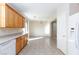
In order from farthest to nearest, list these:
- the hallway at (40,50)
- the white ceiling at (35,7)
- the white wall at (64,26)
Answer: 1. the white ceiling at (35,7)
2. the hallway at (40,50)
3. the white wall at (64,26)

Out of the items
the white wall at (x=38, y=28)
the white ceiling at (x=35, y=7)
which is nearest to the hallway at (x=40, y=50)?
the white ceiling at (x=35, y=7)

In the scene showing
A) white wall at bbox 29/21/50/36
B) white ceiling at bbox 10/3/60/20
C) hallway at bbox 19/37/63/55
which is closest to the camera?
hallway at bbox 19/37/63/55

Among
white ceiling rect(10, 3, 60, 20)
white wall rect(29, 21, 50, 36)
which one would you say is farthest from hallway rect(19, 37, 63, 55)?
white wall rect(29, 21, 50, 36)

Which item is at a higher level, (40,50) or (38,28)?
(38,28)

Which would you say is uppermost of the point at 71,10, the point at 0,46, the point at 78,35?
the point at 71,10

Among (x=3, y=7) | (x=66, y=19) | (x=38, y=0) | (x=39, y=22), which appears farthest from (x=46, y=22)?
(x=38, y=0)

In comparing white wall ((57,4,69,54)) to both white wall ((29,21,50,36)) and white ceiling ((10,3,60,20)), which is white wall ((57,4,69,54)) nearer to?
white ceiling ((10,3,60,20))

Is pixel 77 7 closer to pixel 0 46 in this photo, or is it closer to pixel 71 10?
pixel 71 10

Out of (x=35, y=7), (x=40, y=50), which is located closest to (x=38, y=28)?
(x=35, y=7)

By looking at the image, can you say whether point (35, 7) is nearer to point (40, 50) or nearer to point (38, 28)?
point (40, 50)

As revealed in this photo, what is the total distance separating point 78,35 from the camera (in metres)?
3.07

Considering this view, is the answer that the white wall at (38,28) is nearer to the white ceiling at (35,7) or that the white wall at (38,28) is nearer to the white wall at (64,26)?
the white ceiling at (35,7)

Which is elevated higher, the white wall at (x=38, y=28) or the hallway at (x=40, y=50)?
the white wall at (x=38, y=28)
